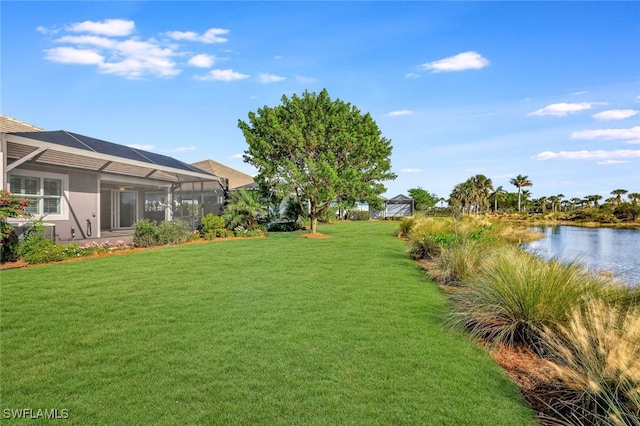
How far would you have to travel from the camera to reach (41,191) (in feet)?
41.5

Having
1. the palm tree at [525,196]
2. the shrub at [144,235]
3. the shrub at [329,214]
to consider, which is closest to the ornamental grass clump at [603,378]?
the shrub at [144,235]

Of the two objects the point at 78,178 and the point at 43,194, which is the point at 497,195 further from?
the point at 43,194

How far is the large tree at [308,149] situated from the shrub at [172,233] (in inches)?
217

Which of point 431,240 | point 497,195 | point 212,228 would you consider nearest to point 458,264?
point 431,240

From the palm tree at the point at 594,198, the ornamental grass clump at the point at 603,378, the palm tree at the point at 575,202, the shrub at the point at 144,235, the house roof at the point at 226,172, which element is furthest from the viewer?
the palm tree at the point at 575,202

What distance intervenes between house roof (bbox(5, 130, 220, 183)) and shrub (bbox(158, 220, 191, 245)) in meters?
2.40

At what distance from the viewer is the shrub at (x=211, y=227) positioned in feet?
51.4

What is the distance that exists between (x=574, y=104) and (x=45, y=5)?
2277 centimetres

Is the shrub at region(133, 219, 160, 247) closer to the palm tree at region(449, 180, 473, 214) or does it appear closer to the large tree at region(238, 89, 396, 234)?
the large tree at region(238, 89, 396, 234)

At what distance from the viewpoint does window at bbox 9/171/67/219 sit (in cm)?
1185

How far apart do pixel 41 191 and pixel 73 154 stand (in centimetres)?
245

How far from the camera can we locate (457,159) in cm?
2594

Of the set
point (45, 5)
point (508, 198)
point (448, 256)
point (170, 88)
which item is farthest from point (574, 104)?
point (508, 198)

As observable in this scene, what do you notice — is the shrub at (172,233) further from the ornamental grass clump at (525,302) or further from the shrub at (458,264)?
the ornamental grass clump at (525,302)
